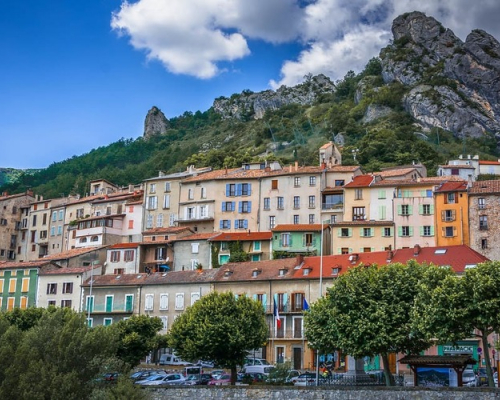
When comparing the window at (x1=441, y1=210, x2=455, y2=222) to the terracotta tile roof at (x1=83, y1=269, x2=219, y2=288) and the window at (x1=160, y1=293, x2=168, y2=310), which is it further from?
the window at (x1=160, y1=293, x2=168, y2=310)

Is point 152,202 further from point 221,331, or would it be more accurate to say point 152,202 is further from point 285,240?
point 221,331

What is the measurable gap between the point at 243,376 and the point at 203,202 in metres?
43.1

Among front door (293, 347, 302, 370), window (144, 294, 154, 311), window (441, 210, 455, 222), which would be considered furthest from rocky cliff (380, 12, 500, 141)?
front door (293, 347, 302, 370)

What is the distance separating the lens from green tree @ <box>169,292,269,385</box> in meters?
54.5

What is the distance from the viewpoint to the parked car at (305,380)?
1981 inches

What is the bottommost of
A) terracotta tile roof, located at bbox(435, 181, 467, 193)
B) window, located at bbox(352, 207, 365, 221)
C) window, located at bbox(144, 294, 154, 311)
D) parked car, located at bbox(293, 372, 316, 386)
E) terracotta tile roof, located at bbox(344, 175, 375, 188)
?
parked car, located at bbox(293, 372, 316, 386)

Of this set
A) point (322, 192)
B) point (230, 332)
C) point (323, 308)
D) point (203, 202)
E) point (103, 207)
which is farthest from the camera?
point (103, 207)

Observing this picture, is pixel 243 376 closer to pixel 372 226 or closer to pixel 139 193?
pixel 372 226

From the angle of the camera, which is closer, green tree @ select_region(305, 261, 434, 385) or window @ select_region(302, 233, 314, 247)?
green tree @ select_region(305, 261, 434, 385)

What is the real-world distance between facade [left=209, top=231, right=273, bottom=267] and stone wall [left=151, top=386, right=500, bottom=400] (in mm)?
34121

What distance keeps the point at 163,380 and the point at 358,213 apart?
3907 centimetres

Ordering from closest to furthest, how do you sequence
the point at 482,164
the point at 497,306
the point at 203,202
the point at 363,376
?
the point at 497,306, the point at 363,376, the point at 203,202, the point at 482,164

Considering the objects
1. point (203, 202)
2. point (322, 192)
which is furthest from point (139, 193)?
point (322, 192)

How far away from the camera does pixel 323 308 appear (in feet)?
168
